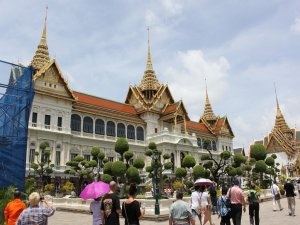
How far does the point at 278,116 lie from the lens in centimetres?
8275

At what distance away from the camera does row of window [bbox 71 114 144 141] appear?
42.0 m

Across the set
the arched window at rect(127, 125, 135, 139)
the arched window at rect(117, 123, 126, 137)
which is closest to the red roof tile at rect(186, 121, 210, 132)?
the arched window at rect(127, 125, 135, 139)

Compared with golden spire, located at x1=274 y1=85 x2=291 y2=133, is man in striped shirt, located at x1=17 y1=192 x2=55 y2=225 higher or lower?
lower

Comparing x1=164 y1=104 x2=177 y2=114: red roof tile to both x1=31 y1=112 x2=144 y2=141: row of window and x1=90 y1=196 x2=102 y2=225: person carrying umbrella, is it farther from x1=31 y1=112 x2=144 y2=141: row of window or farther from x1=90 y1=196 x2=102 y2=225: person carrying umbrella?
x1=90 y1=196 x2=102 y2=225: person carrying umbrella

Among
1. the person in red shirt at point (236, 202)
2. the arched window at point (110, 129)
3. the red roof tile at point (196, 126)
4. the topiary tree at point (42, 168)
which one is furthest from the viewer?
the red roof tile at point (196, 126)

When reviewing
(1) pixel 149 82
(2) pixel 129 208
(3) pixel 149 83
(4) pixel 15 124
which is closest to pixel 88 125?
(3) pixel 149 83

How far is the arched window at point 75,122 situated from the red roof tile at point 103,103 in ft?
9.73

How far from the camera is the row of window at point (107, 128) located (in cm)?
4203

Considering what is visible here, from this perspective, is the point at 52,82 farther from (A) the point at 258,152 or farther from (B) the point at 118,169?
(A) the point at 258,152

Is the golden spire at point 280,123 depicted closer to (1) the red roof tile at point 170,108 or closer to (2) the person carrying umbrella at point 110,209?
(1) the red roof tile at point 170,108

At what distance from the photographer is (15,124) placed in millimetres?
16281

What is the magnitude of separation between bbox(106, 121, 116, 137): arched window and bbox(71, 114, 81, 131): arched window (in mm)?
4581

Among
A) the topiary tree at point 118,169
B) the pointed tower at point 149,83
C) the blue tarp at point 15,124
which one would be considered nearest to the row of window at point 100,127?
the pointed tower at point 149,83

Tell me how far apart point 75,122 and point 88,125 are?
205 cm
